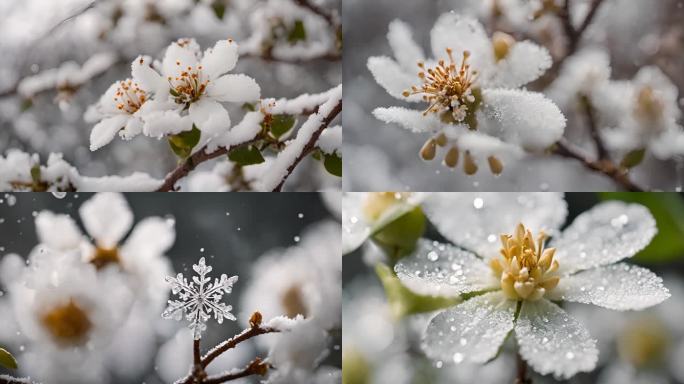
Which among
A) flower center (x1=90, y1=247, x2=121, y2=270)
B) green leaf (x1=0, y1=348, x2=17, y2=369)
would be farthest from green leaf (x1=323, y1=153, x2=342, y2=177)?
green leaf (x1=0, y1=348, x2=17, y2=369)

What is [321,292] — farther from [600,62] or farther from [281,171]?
[600,62]

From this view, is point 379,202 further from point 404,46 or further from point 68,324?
point 68,324

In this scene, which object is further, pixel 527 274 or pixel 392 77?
pixel 392 77

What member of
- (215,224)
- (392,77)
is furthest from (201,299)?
(392,77)

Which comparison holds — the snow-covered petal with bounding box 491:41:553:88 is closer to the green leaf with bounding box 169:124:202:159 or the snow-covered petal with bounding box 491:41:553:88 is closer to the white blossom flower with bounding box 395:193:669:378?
the white blossom flower with bounding box 395:193:669:378

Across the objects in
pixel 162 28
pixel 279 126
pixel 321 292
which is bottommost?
pixel 321 292

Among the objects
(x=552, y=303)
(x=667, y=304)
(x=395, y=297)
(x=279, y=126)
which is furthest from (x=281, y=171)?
(x=667, y=304)
